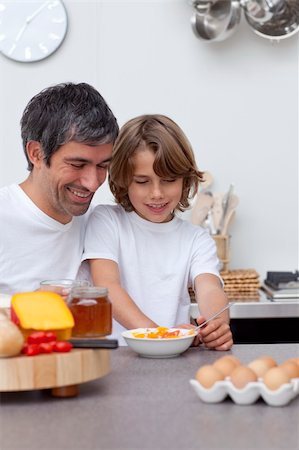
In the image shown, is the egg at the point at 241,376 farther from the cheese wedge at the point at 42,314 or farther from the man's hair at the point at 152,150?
the man's hair at the point at 152,150

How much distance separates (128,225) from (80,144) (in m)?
0.29

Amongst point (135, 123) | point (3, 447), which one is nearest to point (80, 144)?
point (135, 123)

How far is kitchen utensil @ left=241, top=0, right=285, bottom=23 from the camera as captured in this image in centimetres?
350

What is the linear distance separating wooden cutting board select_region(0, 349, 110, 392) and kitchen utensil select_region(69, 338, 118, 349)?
0.07ft

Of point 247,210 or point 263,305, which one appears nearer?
point 263,305

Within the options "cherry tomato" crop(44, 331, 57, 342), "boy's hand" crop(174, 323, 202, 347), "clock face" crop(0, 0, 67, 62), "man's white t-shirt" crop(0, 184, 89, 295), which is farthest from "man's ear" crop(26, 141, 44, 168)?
"clock face" crop(0, 0, 67, 62)

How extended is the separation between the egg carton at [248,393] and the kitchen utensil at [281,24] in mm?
2369

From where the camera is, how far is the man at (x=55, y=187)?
2.14 m

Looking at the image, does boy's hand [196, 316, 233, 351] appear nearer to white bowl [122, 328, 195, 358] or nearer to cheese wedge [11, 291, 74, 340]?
white bowl [122, 328, 195, 358]

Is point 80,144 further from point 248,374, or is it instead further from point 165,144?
point 248,374

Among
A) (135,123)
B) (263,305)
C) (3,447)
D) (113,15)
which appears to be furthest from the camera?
(113,15)

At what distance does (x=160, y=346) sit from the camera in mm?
1751

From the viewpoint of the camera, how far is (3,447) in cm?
121

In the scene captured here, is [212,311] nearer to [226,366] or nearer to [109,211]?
[109,211]
